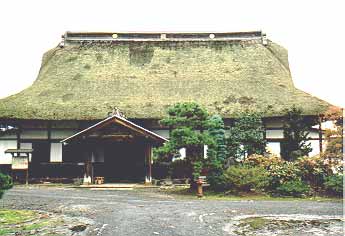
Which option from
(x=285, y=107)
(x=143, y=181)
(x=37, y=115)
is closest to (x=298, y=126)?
(x=285, y=107)

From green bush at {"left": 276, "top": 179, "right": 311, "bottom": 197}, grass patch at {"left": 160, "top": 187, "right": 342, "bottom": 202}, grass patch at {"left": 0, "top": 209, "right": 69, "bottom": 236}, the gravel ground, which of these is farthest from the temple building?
grass patch at {"left": 0, "top": 209, "right": 69, "bottom": 236}

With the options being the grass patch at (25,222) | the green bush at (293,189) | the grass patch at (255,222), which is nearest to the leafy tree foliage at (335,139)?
the green bush at (293,189)

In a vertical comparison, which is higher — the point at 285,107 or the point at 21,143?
the point at 285,107

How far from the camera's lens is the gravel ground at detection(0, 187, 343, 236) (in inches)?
382

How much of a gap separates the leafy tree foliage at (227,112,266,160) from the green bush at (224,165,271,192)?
4028mm

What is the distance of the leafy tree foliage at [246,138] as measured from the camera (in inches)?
864

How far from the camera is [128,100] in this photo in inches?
1018

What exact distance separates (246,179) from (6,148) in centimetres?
1470

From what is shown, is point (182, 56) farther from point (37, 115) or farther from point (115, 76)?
point (37, 115)

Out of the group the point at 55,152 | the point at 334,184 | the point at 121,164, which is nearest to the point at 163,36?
the point at 121,164

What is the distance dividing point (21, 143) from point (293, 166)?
15363mm

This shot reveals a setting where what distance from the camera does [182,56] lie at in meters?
30.4

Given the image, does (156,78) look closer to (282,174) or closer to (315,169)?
(282,174)

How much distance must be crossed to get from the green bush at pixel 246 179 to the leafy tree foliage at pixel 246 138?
4028mm
